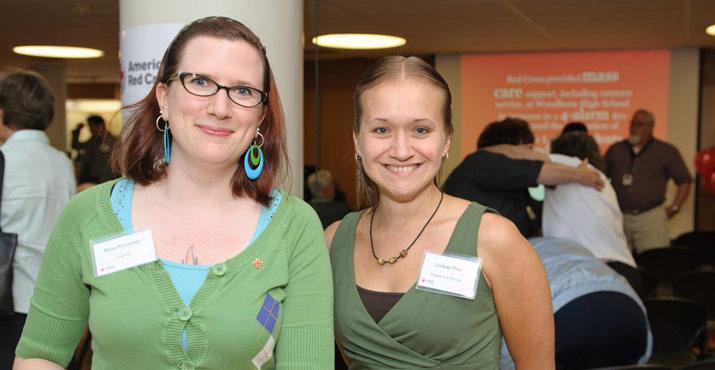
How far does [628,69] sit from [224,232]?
7.47 metres

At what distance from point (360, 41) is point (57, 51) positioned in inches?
162

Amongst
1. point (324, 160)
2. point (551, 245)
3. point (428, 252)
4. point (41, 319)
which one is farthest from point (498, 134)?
point (324, 160)

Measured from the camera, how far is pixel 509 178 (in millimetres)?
2990

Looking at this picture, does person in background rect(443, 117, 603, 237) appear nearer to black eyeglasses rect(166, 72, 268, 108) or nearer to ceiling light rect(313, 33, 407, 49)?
black eyeglasses rect(166, 72, 268, 108)

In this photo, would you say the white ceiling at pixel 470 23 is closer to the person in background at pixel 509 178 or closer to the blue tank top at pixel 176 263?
the person in background at pixel 509 178

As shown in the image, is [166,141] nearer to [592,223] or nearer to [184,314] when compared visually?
[184,314]

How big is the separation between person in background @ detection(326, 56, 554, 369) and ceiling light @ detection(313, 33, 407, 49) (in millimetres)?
5375

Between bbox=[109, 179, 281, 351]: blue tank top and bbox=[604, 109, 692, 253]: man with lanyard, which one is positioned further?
bbox=[604, 109, 692, 253]: man with lanyard

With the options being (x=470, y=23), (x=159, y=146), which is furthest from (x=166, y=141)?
(x=470, y=23)

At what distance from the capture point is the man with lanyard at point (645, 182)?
6.27 meters

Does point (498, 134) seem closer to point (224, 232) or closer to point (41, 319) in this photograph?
point (224, 232)

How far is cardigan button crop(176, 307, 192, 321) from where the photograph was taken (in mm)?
1265

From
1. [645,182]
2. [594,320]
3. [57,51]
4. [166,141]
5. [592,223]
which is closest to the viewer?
[166,141]

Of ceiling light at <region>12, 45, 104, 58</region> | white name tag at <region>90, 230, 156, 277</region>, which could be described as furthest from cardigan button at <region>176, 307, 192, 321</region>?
ceiling light at <region>12, 45, 104, 58</region>
